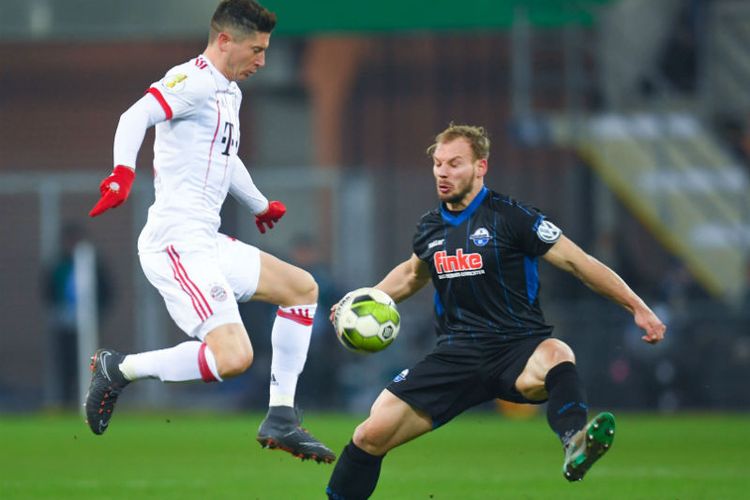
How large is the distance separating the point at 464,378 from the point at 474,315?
34cm

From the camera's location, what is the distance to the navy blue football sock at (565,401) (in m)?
7.70

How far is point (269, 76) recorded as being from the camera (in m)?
22.9

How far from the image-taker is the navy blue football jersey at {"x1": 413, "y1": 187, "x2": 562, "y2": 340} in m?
8.12

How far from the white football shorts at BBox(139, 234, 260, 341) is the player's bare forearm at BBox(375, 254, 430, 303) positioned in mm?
754

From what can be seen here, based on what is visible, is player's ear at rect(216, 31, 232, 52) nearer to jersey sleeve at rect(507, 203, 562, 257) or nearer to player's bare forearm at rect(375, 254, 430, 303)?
player's bare forearm at rect(375, 254, 430, 303)

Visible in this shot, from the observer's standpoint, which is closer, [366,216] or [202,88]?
[202,88]

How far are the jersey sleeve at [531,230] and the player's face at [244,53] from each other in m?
1.55

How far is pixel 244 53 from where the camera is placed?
8.39 meters

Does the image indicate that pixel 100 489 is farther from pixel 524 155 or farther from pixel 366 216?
pixel 524 155

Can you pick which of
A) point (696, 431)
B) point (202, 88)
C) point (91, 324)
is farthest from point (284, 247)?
point (202, 88)

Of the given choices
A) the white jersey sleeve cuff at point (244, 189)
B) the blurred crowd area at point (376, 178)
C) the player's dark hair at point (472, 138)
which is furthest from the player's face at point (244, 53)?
the blurred crowd area at point (376, 178)

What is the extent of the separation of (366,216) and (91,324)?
362 cm

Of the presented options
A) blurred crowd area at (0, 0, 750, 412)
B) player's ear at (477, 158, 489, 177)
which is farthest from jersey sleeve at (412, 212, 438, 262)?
blurred crowd area at (0, 0, 750, 412)

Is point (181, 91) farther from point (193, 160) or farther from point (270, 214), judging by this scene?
point (270, 214)
